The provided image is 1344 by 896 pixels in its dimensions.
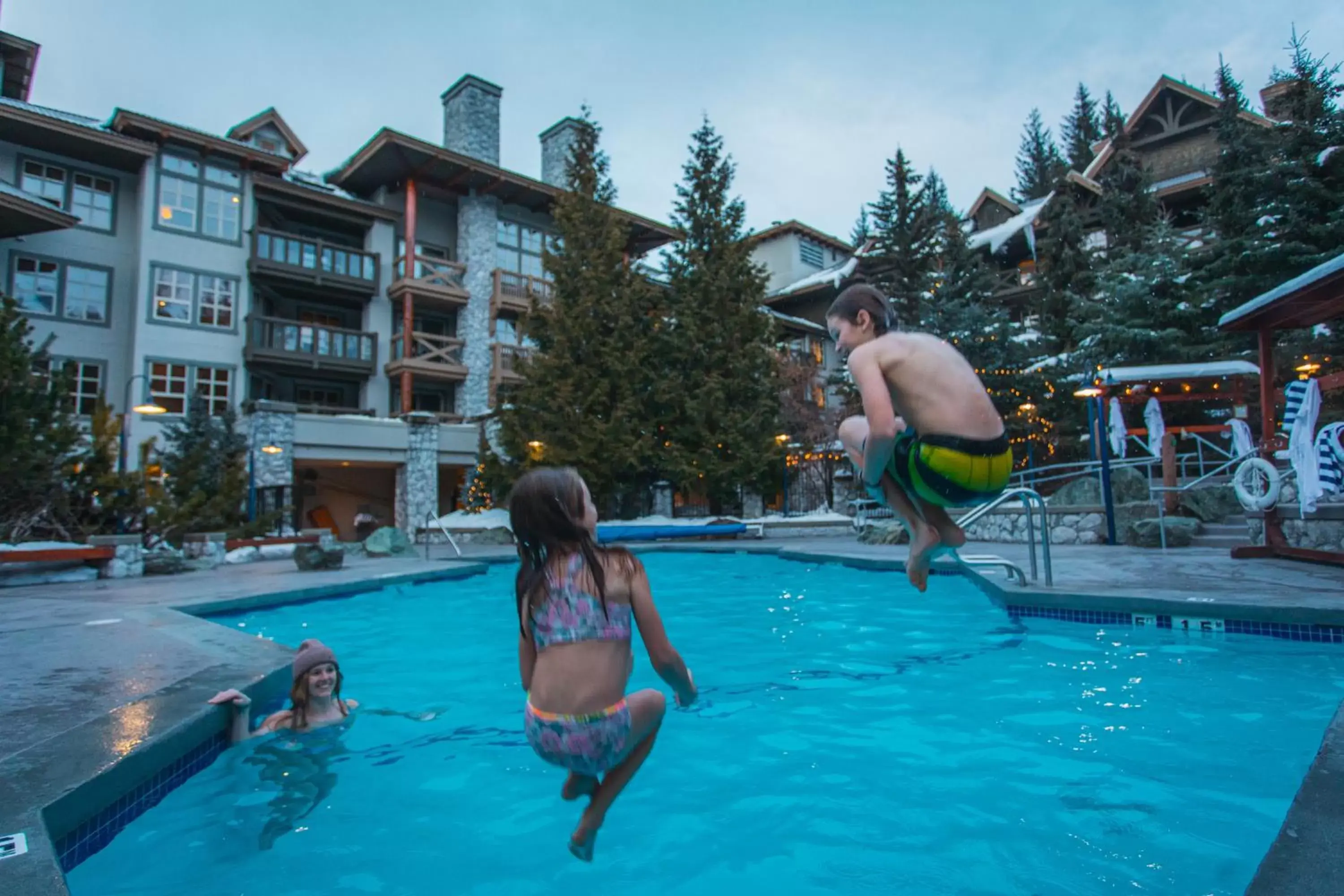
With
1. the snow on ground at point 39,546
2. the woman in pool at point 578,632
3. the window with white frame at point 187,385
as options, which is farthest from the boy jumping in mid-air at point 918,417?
the window with white frame at point 187,385

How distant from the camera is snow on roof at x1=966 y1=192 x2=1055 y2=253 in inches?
1054

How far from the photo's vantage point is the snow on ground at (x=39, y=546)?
34.5ft

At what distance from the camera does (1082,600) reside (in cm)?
637

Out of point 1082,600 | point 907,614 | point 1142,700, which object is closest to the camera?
point 1142,700

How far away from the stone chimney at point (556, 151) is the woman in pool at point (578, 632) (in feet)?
85.0

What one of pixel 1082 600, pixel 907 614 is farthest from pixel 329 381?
pixel 1082 600

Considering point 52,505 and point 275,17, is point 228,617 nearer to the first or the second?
point 52,505

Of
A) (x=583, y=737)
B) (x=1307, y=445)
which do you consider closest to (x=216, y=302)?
(x=583, y=737)

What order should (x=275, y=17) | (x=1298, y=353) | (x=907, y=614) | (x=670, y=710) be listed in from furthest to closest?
1. (x=275, y=17)
2. (x=1298, y=353)
3. (x=907, y=614)
4. (x=670, y=710)

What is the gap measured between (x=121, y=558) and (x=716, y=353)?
528 inches

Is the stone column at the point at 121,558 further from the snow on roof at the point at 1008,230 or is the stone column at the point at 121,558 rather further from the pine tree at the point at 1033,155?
the pine tree at the point at 1033,155

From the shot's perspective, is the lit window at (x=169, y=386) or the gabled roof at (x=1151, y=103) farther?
the gabled roof at (x=1151, y=103)

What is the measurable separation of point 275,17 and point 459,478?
77.5 meters

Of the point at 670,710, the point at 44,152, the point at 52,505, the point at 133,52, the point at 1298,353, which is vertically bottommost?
the point at 670,710
